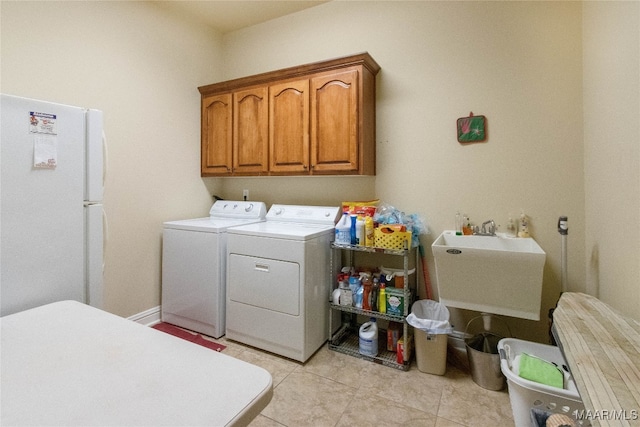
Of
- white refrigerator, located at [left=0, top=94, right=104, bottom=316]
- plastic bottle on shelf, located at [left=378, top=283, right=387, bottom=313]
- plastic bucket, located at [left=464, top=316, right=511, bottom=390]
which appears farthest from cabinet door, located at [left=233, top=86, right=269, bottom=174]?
plastic bucket, located at [left=464, top=316, right=511, bottom=390]

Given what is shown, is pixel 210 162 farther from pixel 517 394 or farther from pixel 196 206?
pixel 517 394

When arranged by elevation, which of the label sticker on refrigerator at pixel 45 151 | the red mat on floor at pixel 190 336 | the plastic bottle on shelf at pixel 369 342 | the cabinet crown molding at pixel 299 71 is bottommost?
the red mat on floor at pixel 190 336

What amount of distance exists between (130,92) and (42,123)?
4.29 ft

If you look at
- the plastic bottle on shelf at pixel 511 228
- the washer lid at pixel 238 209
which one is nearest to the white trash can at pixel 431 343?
the plastic bottle on shelf at pixel 511 228

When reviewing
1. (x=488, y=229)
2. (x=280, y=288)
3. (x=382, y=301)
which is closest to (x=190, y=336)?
(x=280, y=288)

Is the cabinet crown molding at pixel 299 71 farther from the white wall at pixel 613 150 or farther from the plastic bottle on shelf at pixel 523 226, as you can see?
the plastic bottle on shelf at pixel 523 226

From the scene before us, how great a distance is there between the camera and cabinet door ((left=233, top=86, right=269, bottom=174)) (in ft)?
8.72

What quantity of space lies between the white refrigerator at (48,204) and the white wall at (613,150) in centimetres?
238

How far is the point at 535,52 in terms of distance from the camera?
2.01 metres

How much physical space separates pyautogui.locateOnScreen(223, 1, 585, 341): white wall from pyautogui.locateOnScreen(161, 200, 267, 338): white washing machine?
103 centimetres

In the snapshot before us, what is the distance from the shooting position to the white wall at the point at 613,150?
1.21 metres

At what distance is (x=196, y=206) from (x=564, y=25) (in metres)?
3.23

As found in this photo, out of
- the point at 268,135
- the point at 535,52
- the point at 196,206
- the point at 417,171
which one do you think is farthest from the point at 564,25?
the point at 196,206

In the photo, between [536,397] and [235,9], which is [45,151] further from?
[536,397]
